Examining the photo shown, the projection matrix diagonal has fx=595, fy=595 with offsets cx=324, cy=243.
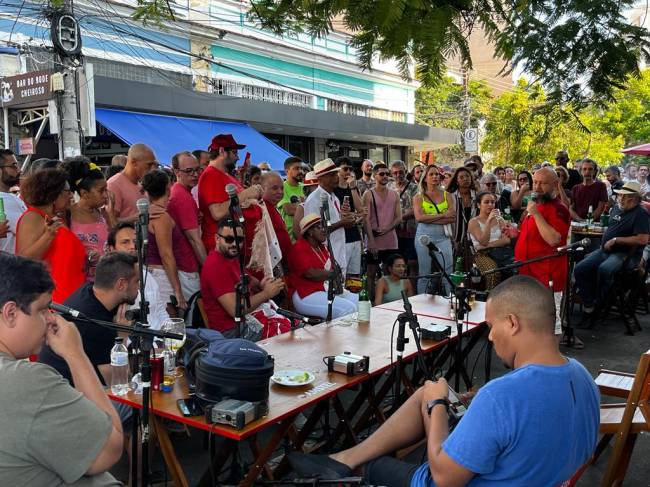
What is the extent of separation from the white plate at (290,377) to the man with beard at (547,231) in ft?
11.6

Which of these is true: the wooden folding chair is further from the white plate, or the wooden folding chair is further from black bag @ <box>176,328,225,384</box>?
black bag @ <box>176,328,225,384</box>

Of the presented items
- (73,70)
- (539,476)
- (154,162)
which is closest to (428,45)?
(539,476)

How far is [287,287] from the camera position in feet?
18.7

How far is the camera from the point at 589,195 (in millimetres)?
9641

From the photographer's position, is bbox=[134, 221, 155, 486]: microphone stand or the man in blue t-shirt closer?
the man in blue t-shirt

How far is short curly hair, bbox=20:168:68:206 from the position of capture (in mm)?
3947

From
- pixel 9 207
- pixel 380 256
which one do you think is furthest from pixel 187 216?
pixel 380 256

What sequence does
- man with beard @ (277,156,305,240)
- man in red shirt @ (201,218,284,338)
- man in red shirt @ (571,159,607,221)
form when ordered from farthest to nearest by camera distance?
man in red shirt @ (571,159,607,221), man with beard @ (277,156,305,240), man in red shirt @ (201,218,284,338)

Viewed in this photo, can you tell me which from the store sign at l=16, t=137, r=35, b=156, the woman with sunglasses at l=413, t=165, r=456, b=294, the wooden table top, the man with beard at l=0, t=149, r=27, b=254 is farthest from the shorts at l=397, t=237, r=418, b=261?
the store sign at l=16, t=137, r=35, b=156

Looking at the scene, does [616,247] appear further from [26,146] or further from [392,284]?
[26,146]

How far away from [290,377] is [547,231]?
3.71 meters

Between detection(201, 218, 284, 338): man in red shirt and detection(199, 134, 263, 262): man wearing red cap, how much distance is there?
0.70 m

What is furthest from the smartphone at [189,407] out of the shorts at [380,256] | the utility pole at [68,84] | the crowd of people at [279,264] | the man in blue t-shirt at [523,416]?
the utility pole at [68,84]

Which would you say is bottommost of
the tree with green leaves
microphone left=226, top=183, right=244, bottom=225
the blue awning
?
microphone left=226, top=183, right=244, bottom=225
